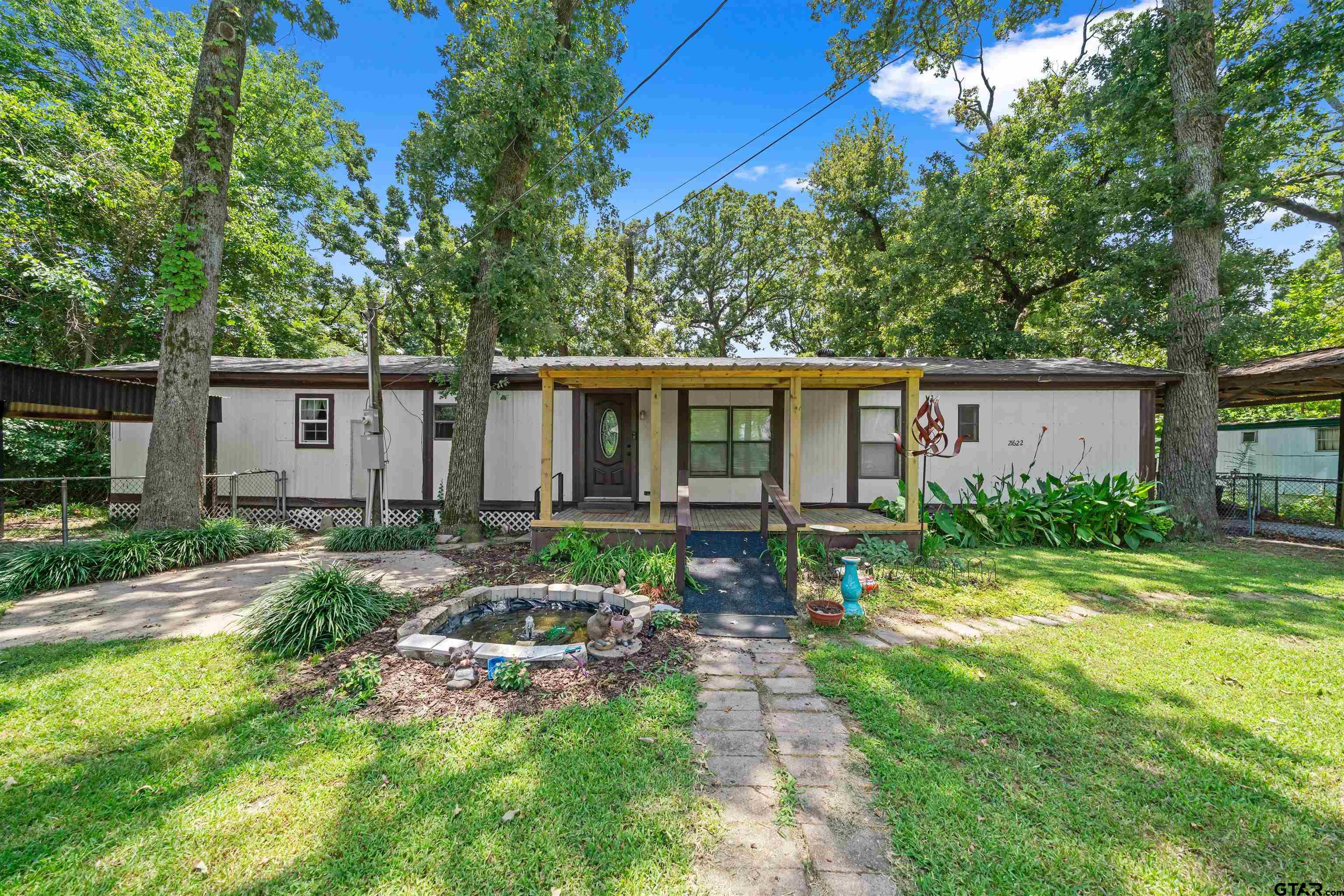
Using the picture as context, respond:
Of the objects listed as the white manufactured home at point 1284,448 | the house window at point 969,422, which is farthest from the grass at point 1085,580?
the white manufactured home at point 1284,448

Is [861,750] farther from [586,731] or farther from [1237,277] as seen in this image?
[1237,277]

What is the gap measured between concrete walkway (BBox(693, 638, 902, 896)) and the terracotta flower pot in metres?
0.80

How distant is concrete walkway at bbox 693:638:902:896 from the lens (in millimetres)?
1673

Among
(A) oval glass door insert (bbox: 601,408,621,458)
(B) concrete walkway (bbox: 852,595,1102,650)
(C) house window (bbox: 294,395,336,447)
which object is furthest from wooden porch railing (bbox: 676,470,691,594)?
(C) house window (bbox: 294,395,336,447)

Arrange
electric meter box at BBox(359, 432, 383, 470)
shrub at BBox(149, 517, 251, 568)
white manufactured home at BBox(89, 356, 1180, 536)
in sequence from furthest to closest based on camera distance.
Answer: white manufactured home at BBox(89, 356, 1180, 536), electric meter box at BBox(359, 432, 383, 470), shrub at BBox(149, 517, 251, 568)

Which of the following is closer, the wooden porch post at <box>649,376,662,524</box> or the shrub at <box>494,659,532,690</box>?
the shrub at <box>494,659,532,690</box>

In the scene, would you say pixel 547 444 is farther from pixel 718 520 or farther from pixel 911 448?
pixel 911 448

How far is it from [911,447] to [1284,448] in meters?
13.1

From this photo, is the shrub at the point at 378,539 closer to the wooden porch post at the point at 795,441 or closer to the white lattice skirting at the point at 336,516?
the white lattice skirting at the point at 336,516

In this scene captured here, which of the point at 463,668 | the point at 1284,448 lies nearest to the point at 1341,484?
the point at 1284,448

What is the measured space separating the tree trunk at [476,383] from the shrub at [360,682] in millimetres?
4432

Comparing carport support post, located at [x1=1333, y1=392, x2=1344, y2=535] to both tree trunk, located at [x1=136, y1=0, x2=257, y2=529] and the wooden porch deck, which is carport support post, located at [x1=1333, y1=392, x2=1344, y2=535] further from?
tree trunk, located at [x1=136, y1=0, x2=257, y2=529]

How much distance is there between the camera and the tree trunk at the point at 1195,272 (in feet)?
25.1

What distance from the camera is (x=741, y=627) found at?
402 centimetres
